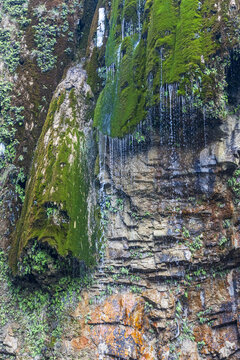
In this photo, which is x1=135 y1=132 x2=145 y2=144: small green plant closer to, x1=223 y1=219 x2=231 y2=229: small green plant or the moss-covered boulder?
the moss-covered boulder

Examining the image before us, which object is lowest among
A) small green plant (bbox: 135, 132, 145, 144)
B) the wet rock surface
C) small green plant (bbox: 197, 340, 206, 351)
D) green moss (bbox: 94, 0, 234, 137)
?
small green plant (bbox: 197, 340, 206, 351)

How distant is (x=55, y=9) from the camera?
9.68 metres

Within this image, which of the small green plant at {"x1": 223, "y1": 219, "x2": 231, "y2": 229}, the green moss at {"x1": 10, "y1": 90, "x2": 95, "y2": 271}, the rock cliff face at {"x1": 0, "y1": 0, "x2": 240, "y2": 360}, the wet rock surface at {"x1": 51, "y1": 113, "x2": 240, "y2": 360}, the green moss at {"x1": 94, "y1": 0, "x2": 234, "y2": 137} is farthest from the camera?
the small green plant at {"x1": 223, "y1": 219, "x2": 231, "y2": 229}

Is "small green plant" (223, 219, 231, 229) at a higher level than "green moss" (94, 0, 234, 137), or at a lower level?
lower

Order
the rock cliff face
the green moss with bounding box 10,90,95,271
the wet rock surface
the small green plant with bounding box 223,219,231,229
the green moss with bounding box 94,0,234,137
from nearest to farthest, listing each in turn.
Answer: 1. the green moss with bounding box 94,0,234,137
2. the rock cliff face
3. the wet rock surface
4. the green moss with bounding box 10,90,95,271
5. the small green plant with bounding box 223,219,231,229

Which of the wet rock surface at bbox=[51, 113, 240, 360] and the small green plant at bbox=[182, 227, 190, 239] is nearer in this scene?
the wet rock surface at bbox=[51, 113, 240, 360]

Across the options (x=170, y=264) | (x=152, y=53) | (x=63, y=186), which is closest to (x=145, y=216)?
(x=170, y=264)

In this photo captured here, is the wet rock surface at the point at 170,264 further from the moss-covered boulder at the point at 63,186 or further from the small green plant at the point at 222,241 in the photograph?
the moss-covered boulder at the point at 63,186

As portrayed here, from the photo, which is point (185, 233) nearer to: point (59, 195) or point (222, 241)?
point (222, 241)

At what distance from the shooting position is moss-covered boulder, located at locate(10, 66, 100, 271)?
629 centimetres

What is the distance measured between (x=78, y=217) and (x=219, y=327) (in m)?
3.61

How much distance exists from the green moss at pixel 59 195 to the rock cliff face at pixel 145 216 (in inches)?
1.1

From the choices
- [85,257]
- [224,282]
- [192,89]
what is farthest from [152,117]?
[224,282]

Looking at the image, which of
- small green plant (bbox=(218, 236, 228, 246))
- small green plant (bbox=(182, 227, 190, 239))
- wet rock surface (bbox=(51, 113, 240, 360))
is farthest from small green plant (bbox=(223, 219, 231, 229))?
small green plant (bbox=(182, 227, 190, 239))
